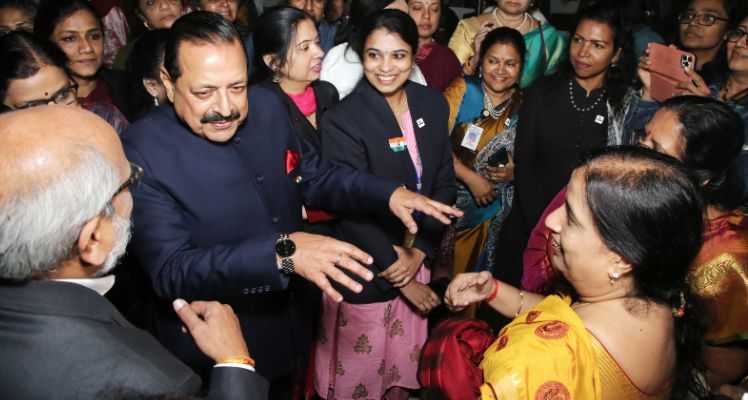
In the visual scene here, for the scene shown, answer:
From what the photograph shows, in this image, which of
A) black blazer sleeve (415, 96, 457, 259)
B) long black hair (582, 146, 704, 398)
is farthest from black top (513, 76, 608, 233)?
long black hair (582, 146, 704, 398)

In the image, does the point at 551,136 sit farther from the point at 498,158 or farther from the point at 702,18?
the point at 702,18

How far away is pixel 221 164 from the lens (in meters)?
1.82

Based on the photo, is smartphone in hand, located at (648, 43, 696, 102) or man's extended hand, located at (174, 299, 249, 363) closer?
man's extended hand, located at (174, 299, 249, 363)

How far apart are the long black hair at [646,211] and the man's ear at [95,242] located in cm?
111

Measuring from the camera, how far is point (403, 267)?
2436mm

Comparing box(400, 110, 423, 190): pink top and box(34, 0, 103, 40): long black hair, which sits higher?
box(34, 0, 103, 40): long black hair

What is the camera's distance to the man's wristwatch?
1606 mm

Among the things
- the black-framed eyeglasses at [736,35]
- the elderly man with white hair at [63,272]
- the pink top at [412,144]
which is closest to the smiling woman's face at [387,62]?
the pink top at [412,144]

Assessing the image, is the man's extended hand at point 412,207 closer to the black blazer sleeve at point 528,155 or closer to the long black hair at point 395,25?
the long black hair at point 395,25

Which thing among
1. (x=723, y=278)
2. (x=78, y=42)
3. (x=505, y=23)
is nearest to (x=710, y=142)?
(x=723, y=278)

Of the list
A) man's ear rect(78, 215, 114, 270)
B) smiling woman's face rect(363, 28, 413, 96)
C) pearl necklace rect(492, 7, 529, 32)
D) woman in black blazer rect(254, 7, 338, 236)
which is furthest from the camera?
pearl necklace rect(492, 7, 529, 32)

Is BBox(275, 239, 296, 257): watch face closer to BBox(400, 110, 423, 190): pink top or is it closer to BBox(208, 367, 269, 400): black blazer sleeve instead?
BBox(208, 367, 269, 400): black blazer sleeve

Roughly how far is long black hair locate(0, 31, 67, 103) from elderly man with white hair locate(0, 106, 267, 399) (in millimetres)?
1208

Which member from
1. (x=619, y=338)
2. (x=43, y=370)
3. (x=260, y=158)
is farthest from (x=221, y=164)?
(x=619, y=338)
